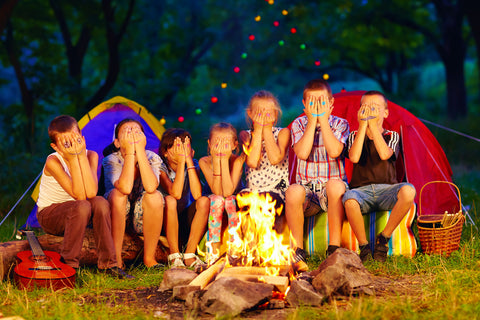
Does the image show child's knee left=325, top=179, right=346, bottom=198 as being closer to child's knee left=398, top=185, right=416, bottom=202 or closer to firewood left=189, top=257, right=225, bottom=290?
child's knee left=398, top=185, right=416, bottom=202

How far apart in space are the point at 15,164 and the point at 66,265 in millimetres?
5098

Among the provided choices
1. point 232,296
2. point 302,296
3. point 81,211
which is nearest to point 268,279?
point 302,296

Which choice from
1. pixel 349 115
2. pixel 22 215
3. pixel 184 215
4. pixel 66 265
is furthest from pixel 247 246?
pixel 22 215

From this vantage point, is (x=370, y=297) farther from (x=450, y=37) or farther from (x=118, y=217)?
(x=450, y=37)

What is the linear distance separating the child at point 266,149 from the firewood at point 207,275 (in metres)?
0.90

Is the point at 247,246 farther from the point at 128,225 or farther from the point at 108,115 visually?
the point at 108,115

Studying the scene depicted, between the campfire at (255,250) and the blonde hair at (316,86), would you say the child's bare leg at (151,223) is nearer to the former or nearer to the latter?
the campfire at (255,250)

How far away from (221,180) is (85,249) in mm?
→ 1267

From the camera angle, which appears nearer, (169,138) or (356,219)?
(356,219)

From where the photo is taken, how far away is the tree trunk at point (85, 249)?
4.25m

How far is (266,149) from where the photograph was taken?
4.85 metres

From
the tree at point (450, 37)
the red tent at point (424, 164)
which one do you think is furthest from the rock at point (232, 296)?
the tree at point (450, 37)

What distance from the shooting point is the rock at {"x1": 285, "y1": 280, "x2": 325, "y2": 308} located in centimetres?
346

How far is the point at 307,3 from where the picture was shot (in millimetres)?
16281
